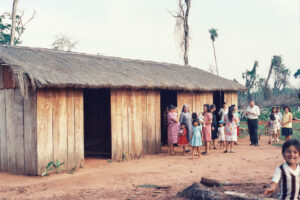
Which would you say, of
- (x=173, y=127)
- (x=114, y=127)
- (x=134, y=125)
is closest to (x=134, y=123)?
(x=134, y=125)

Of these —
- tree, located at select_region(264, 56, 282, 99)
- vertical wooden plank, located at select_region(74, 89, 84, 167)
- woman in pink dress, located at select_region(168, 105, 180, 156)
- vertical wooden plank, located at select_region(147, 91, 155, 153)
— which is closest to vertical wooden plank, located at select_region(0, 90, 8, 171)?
vertical wooden plank, located at select_region(74, 89, 84, 167)

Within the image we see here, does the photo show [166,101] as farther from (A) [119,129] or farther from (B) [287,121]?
(B) [287,121]

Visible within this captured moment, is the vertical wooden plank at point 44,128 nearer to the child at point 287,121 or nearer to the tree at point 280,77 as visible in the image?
the child at point 287,121

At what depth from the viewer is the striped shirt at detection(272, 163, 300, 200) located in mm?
3320

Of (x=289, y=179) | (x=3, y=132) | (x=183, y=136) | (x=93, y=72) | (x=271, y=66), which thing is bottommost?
(x=183, y=136)

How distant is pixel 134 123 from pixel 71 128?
6.97 ft

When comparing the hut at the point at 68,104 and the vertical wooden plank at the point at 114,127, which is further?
the vertical wooden plank at the point at 114,127

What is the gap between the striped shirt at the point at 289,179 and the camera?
10.9ft

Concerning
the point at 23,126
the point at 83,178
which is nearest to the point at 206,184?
the point at 83,178

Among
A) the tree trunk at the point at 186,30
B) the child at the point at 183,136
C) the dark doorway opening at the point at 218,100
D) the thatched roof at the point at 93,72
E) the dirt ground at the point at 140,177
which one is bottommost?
the dirt ground at the point at 140,177

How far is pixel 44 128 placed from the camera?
759cm

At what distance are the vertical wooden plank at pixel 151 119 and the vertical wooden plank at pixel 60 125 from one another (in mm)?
2933

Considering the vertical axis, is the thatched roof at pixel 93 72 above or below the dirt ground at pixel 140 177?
above

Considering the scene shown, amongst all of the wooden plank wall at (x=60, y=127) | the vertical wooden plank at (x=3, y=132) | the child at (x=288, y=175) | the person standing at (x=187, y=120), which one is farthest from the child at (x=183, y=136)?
the child at (x=288, y=175)
